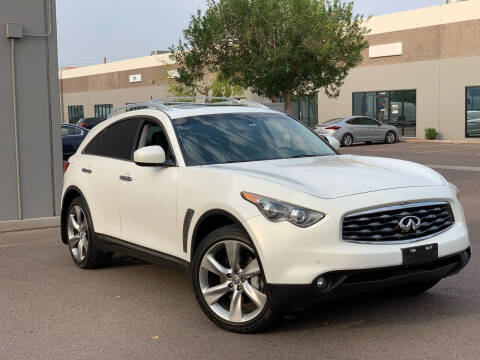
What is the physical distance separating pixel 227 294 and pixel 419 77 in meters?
33.5

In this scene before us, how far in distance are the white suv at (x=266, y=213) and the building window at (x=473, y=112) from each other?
29805 millimetres

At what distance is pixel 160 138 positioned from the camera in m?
5.97

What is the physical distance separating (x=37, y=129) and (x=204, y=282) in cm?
600

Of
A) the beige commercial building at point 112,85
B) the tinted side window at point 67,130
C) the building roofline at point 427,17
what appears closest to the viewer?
the tinted side window at point 67,130

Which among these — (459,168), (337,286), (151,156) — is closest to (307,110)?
(459,168)

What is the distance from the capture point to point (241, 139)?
5750 mm

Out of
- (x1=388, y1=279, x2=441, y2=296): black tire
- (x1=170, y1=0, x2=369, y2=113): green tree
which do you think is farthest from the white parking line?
(x1=388, y1=279, x2=441, y2=296): black tire

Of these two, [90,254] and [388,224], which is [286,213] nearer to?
[388,224]

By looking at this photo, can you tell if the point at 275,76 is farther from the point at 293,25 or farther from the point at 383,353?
the point at 383,353

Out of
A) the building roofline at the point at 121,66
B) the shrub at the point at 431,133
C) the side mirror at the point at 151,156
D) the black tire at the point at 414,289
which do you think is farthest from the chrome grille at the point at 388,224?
the building roofline at the point at 121,66

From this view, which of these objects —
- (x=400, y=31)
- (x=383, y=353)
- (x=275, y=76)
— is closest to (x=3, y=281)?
(x=383, y=353)

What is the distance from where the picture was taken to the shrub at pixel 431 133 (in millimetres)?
35219

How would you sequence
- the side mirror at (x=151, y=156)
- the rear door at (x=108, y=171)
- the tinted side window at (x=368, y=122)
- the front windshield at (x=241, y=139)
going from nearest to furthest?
the side mirror at (x=151, y=156), the front windshield at (x=241, y=139), the rear door at (x=108, y=171), the tinted side window at (x=368, y=122)

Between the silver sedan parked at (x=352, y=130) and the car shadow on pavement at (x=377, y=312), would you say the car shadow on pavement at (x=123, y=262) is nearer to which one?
the car shadow on pavement at (x=377, y=312)
